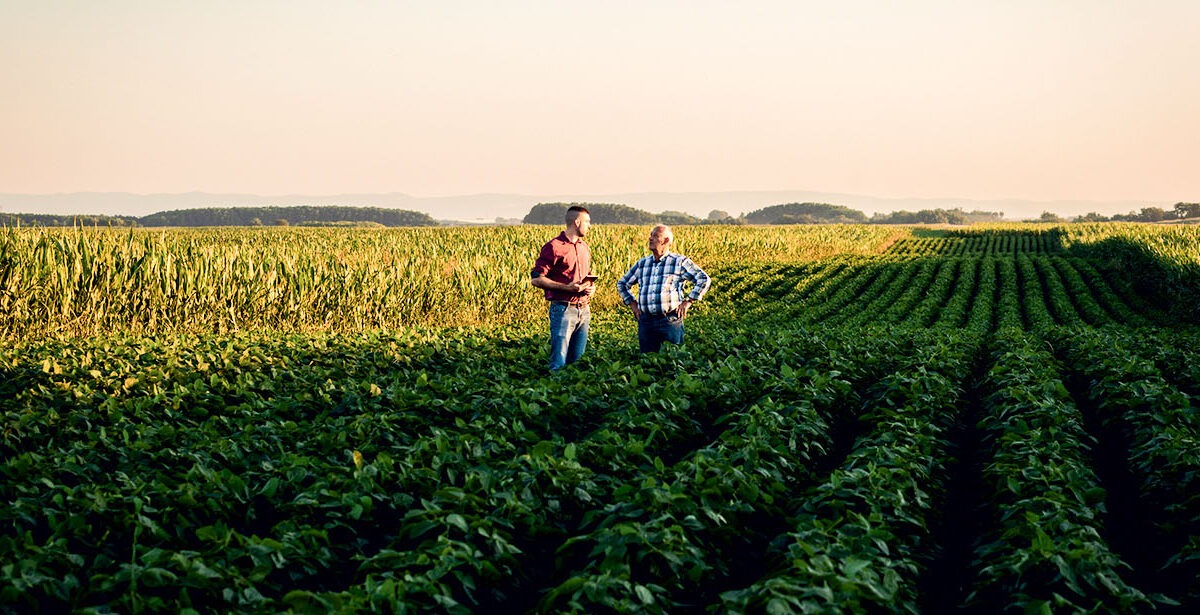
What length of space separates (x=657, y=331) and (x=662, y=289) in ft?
2.16

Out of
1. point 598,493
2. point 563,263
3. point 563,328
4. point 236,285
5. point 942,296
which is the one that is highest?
point 563,263

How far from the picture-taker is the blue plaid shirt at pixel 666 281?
33.2ft

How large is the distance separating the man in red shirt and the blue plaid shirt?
0.56 m

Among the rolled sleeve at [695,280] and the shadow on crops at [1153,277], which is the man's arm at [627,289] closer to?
the rolled sleeve at [695,280]

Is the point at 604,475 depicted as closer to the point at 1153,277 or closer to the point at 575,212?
the point at 575,212

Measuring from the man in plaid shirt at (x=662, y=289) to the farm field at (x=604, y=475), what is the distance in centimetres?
40

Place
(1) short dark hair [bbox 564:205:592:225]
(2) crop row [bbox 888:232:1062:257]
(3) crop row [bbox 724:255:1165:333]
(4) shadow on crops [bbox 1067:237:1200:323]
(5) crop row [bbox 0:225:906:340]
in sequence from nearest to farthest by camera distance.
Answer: (1) short dark hair [bbox 564:205:592:225] → (5) crop row [bbox 0:225:906:340] → (3) crop row [bbox 724:255:1165:333] → (4) shadow on crops [bbox 1067:237:1200:323] → (2) crop row [bbox 888:232:1062:257]

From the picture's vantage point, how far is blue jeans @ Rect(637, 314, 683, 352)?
10.5 m

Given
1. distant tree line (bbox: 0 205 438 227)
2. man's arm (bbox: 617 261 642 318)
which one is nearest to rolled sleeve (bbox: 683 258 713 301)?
man's arm (bbox: 617 261 642 318)

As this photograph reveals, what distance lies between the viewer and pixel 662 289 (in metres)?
10.2

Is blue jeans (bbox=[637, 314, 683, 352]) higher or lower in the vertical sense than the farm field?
higher

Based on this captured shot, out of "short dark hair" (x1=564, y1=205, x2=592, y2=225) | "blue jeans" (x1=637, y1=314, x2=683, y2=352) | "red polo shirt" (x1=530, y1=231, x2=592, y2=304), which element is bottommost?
"blue jeans" (x1=637, y1=314, x2=683, y2=352)

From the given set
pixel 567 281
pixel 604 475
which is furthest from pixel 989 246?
pixel 604 475

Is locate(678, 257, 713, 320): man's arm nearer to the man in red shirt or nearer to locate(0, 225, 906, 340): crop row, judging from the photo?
the man in red shirt
